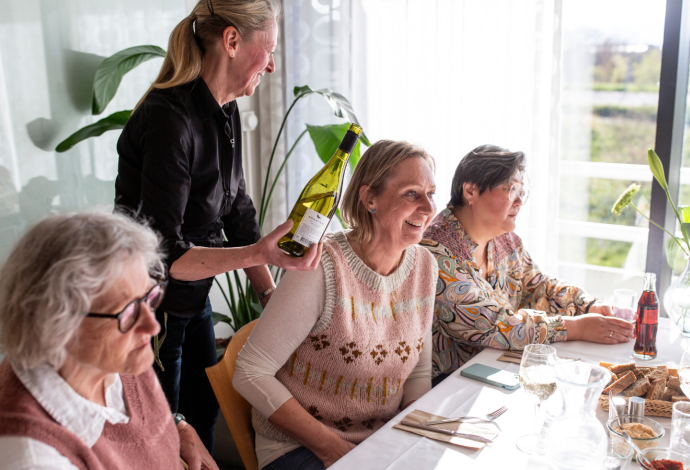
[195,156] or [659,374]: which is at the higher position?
[195,156]

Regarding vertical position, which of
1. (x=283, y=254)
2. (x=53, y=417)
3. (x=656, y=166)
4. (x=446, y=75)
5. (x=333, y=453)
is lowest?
(x=333, y=453)

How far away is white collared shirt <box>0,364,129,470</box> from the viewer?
0.76 meters

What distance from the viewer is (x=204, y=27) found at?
5.04 feet

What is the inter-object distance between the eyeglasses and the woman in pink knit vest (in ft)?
1.38

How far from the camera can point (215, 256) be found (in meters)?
1.43

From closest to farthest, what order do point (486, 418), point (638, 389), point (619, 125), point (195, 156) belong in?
point (486, 418)
point (638, 389)
point (195, 156)
point (619, 125)

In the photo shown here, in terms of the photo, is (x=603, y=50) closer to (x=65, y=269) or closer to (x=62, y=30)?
(x=62, y=30)

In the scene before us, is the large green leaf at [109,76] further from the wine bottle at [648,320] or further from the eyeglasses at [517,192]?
the wine bottle at [648,320]

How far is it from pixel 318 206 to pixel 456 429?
2.60 feet

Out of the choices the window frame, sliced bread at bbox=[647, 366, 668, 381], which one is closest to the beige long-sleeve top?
sliced bread at bbox=[647, 366, 668, 381]

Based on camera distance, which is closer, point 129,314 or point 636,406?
point 129,314

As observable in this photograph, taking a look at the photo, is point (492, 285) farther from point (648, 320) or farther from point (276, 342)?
point (276, 342)

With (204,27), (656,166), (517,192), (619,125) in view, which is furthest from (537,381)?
(619,125)

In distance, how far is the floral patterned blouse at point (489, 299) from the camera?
1.69 metres
